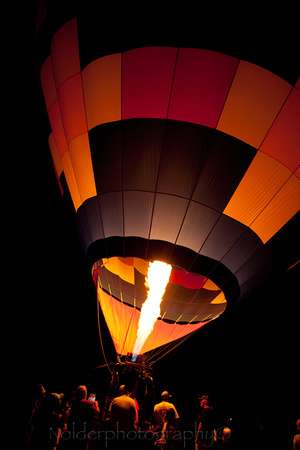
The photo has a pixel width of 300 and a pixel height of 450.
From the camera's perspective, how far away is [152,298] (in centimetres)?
383

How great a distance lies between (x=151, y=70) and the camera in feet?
9.19

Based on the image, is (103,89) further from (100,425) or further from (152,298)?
(100,425)

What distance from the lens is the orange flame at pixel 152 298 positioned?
3.60 meters

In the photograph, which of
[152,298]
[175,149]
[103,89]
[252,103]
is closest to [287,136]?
[252,103]

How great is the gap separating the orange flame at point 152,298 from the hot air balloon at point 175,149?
0.47 meters

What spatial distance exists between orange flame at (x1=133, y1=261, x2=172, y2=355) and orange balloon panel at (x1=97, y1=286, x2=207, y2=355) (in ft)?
0.25

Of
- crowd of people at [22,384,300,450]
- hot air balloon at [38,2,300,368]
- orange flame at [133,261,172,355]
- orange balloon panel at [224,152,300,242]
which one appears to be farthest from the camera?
orange flame at [133,261,172,355]

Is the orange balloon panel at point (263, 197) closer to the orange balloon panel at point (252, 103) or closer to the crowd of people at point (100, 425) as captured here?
the orange balloon panel at point (252, 103)

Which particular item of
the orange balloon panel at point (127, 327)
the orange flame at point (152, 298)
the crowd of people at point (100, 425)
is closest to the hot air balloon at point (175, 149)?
the orange flame at point (152, 298)

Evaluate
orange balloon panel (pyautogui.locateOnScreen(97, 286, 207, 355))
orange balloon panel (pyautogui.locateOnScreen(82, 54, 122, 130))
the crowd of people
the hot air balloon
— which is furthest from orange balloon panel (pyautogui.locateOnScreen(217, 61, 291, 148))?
the crowd of people

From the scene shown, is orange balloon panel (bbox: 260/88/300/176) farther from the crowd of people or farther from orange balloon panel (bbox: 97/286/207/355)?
the crowd of people

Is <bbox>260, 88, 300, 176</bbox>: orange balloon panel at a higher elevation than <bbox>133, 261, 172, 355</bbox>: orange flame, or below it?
higher

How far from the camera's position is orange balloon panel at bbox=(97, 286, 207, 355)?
400cm

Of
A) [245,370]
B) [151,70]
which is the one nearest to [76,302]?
[245,370]
